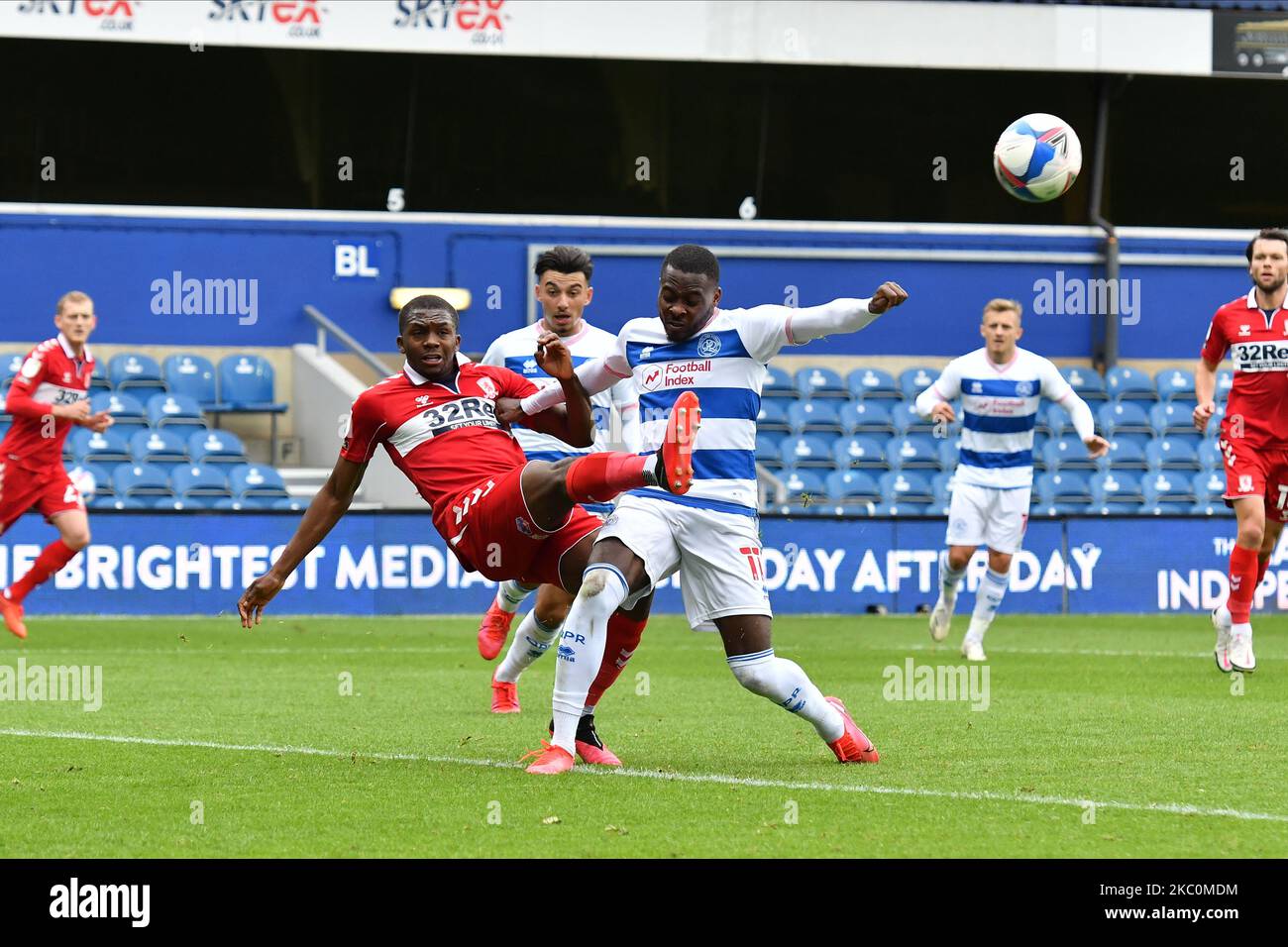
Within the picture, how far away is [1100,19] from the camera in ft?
76.3

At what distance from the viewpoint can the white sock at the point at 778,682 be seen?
6.79 m

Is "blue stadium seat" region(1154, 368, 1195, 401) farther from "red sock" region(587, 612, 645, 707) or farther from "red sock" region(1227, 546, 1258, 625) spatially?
"red sock" region(587, 612, 645, 707)

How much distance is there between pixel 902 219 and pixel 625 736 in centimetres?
1745

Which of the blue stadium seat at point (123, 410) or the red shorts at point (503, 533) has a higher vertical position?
the blue stadium seat at point (123, 410)

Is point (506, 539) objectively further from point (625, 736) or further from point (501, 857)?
point (501, 857)

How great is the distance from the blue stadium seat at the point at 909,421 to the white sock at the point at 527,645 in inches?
529

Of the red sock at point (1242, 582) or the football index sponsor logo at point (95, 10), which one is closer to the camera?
the red sock at point (1242, 582)

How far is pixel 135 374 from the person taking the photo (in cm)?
2122

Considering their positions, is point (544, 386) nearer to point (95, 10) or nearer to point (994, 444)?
point (994, 444)

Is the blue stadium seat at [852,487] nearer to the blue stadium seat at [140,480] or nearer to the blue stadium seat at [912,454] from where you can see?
the blue stadium seat at [912,454]

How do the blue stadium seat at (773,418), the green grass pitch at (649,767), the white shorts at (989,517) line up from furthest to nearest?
1. the blue stadium seat at (773,418)
2. the white shorts at (989,517)
3. the green grass pitch at (649,767)
